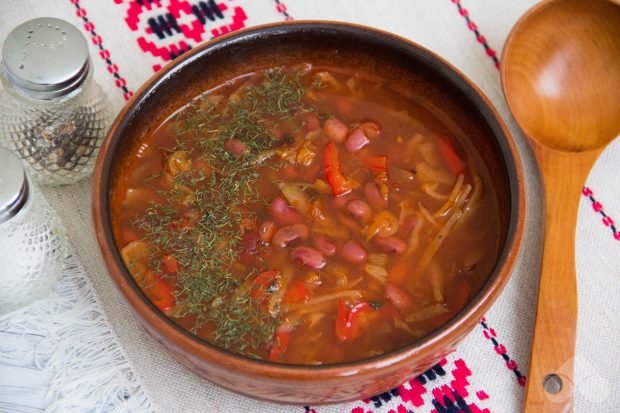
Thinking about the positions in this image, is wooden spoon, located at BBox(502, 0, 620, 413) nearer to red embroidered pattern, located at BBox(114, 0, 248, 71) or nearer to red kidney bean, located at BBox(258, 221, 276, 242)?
red kidney bean, located at BBox(258, 221, 276, 242)

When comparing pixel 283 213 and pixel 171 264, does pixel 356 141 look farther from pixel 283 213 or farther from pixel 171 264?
pixel 171 264

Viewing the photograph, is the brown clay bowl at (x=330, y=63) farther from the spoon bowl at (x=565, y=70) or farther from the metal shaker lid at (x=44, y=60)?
the spoon bowl at (x=565, y=70)

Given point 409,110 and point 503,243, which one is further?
point 409,110

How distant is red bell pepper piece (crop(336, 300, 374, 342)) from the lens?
253cm

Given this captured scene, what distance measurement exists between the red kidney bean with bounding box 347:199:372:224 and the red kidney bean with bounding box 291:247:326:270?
7.8 inches

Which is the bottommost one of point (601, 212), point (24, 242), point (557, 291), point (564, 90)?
point (601, 212)

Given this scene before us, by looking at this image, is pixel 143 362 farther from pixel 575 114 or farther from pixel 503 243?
pixel 575 114

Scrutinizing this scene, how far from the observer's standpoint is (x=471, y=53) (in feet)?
11.4

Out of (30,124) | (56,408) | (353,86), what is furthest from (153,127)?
(56,408)

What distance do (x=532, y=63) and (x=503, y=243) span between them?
1.06 meters

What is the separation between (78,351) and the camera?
273cm

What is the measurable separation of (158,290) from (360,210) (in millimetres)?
724

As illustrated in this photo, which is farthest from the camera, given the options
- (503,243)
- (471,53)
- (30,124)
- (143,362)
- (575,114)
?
(471,53)

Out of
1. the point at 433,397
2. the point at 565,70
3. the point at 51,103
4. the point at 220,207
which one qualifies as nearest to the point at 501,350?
the point at 433,397
